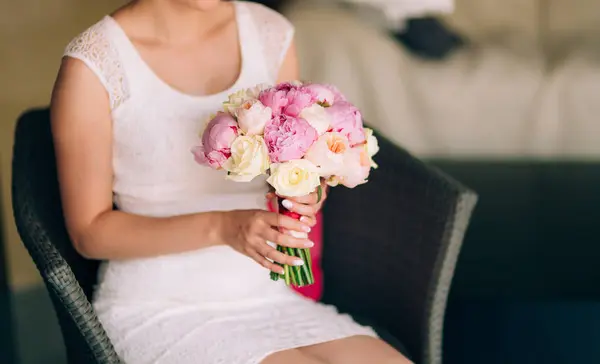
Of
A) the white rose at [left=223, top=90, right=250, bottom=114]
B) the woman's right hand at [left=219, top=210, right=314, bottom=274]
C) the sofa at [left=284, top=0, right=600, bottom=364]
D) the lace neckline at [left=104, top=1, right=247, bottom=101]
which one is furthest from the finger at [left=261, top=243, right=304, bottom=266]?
the sofa at [left=284, top=0, right=600, bottom=364]

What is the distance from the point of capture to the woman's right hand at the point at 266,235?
1.22 metres

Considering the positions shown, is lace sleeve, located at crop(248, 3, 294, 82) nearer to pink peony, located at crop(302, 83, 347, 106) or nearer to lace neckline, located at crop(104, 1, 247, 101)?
lace neckline, located at crop(104, 1, 247, 101)

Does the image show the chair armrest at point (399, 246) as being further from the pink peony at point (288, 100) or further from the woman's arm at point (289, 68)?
the pink peony at point (288, 100)

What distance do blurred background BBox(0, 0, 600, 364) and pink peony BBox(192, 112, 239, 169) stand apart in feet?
2.82

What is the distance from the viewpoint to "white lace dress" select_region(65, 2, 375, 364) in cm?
132

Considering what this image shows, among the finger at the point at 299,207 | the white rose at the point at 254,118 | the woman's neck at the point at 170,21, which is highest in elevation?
the woman's neck at the point at 170,21

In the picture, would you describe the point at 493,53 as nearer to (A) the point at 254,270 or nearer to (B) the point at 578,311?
(B) the point at 578,311

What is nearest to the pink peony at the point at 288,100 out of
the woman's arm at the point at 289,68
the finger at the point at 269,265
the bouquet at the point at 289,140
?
the bouquet at the point at 289,140

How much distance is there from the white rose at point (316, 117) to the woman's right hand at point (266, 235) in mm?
149

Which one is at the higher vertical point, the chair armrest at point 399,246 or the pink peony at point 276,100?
the pink peony at point 276,100

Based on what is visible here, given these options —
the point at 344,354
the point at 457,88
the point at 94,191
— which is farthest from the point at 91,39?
the point at 457,88

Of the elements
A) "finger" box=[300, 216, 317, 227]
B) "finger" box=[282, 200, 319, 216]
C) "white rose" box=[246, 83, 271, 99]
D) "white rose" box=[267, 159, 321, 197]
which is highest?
"white rose" box=[246, 83, 271, 99]

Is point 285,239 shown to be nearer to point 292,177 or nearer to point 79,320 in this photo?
point 292,177

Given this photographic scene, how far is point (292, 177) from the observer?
1.14m
